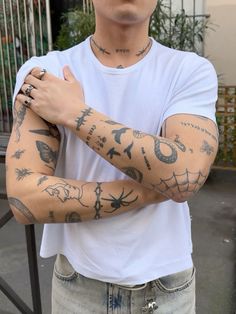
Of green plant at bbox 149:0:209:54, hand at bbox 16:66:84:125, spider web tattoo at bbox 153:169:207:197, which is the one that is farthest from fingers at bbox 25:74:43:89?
green plant at bbox 149:0:209:54

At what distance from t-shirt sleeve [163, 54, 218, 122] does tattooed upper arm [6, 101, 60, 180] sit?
1.17ft

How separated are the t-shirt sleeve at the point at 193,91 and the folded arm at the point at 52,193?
0.26 metres

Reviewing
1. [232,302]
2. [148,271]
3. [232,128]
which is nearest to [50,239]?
[148,271]

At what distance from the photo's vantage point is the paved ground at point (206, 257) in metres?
3.13

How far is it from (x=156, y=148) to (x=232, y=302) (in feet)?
7.17

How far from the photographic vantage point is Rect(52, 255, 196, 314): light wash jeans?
1.44 m

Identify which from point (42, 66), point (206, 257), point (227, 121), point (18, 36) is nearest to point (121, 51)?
point (42, 66)

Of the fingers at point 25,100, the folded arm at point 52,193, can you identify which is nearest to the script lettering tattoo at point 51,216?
the folded arm at point 52,193

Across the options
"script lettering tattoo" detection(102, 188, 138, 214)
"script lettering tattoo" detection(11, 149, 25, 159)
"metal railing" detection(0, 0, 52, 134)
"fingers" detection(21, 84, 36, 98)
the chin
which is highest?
the chin

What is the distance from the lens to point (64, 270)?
1520mm

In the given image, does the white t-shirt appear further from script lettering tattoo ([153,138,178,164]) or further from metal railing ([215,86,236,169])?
metal railing ([215,86,236,169])

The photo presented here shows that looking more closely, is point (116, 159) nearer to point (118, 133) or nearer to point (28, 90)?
point (118, 133)

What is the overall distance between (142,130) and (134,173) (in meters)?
0.17

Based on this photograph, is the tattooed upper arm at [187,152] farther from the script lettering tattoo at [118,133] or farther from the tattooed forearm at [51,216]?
the tattooed forearm at [51,216]
